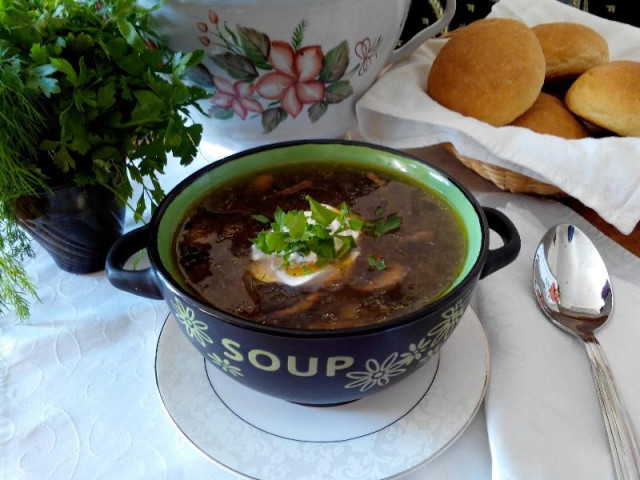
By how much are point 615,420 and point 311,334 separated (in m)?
0.34

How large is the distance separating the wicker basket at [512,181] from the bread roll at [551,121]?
0.11 m

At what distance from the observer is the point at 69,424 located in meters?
0.64

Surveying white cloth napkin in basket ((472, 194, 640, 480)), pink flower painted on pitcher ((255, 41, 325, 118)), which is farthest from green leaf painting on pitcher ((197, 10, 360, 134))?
white cloth napkin in basket ((472, 194, 640, 480))

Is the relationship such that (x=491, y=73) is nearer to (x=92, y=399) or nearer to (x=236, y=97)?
(x=236, y=97)

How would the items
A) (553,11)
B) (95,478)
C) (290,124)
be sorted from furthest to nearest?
(553,11) < (290,124) < (95,478)

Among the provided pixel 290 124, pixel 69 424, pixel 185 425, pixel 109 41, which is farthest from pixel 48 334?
pixel 290 124

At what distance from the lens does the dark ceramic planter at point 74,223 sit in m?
0.75

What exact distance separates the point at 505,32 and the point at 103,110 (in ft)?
2.45

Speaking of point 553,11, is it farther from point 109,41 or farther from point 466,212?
point 109,41

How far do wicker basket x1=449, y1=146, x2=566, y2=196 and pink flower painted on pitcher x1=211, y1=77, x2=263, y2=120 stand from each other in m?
0.37

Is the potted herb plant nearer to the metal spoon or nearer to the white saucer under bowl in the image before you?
the white saucer under bowl

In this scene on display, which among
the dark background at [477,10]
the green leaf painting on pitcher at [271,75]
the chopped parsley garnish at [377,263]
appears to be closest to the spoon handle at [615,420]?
the chopped parsley garnish at [377,263]

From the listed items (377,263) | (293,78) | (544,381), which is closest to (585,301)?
(544,381)

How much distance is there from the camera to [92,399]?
665 millimetres
